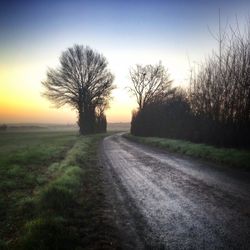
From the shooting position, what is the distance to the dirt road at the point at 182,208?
514 centimetres

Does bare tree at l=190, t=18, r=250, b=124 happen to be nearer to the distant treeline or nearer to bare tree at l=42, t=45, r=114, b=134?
the distant treeline

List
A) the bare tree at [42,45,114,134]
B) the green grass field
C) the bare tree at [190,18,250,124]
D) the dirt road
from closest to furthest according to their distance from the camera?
the dirt road, the green grass field, the bare tree at [190,18,250,124], the bare tree at [42,45,114,134]

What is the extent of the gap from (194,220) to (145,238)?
144 centimetres

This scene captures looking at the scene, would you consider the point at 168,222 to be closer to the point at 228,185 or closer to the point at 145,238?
the point at 145,238

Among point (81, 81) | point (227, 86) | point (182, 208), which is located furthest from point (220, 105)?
point (81, 81)

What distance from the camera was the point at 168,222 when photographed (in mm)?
6148

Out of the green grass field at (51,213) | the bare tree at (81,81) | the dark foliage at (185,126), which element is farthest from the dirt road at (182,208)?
the bare tree at (81,81)

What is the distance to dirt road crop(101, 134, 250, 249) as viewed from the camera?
202 inches

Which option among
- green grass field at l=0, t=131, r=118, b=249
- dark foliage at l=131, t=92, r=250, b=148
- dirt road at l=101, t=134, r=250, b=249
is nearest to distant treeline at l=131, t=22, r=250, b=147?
dark foliage at l=131, t=92, r=250, b=148

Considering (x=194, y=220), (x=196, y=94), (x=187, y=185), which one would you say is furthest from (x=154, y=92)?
(x=194, y=220)

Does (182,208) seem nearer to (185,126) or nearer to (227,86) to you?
(227,86)

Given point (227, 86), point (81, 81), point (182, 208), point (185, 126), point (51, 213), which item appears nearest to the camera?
point (51, 213)

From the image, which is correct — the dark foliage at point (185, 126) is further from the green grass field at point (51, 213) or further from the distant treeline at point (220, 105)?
the green grass field at point (51, 213)

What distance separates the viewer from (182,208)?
7109 millimetres
